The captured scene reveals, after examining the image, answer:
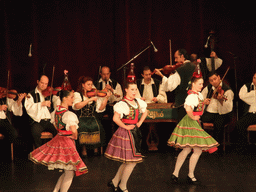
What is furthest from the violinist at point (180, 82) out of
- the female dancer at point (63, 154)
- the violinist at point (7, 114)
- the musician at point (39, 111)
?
the violinist at point (7, 114)

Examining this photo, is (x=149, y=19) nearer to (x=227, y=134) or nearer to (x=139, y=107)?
(x=227, y=134)

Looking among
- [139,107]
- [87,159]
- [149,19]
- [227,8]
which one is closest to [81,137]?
[87,159]

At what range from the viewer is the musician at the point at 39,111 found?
546 centimetres

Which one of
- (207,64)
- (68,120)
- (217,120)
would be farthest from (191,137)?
(207,64)

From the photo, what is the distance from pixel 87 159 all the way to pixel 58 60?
7.24ft

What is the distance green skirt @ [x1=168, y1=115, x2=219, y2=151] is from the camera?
3914mm

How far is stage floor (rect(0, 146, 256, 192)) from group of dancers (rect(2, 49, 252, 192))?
212 millimetres

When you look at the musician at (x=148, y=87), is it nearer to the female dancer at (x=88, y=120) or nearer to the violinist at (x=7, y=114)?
the female dancer at (x=88, y=120)

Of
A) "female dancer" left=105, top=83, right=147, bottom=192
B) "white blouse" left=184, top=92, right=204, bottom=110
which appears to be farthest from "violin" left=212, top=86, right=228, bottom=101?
"female dancer" left=105, top=83, right=147, bottom=192

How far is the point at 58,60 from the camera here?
6.66m

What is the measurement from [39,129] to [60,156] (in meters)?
2.27

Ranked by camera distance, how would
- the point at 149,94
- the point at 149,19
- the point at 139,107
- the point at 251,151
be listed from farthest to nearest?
the point at 149,19, the point at 149,94, the point at 251,151, the point at 139,107

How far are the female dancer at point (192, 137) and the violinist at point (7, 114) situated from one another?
2.61 metres

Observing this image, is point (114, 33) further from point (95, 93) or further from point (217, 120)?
point (217, 120)
